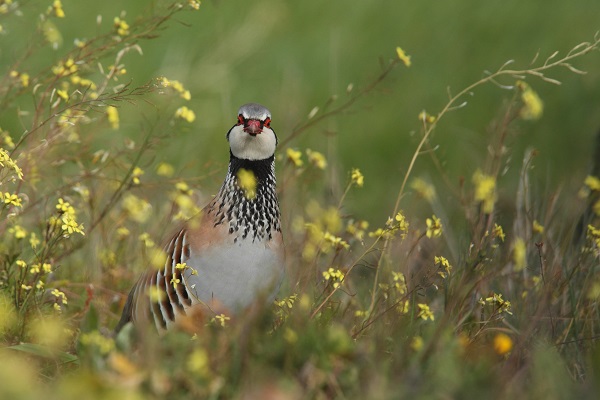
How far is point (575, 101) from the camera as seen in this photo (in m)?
7.11

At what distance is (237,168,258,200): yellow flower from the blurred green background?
7.96 ft

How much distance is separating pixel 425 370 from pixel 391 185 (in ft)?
13.1

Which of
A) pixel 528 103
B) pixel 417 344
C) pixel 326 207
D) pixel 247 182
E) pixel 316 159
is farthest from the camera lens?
pixel 326 207

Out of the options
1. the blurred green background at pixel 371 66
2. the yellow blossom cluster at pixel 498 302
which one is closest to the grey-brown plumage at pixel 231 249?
the yellow blossom cluster at pixel 498 302

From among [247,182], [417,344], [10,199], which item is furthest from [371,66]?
[417,344]

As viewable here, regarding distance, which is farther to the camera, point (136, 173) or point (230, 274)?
point (136, 173)

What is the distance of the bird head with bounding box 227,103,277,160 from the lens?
3.79 metres

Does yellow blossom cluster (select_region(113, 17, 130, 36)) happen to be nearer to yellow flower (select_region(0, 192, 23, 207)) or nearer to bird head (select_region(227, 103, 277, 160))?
bird head (select_region(227, 103, 277, 160))

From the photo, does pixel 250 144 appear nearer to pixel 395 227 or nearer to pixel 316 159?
pixel 316 159

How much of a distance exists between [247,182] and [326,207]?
1.10m

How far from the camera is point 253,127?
12.3ft

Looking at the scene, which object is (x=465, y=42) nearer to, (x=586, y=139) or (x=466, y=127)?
(x=466, y=127)

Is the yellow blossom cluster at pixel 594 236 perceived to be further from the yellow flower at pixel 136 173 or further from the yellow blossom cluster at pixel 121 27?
the yellow blossom cluster at pixel 121 27

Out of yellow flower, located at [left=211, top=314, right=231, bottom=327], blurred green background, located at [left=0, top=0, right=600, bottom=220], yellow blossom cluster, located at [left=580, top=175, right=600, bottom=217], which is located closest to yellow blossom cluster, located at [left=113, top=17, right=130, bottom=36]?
yellow flower, located at [left=211, top=314, right=231, bottom=327]
